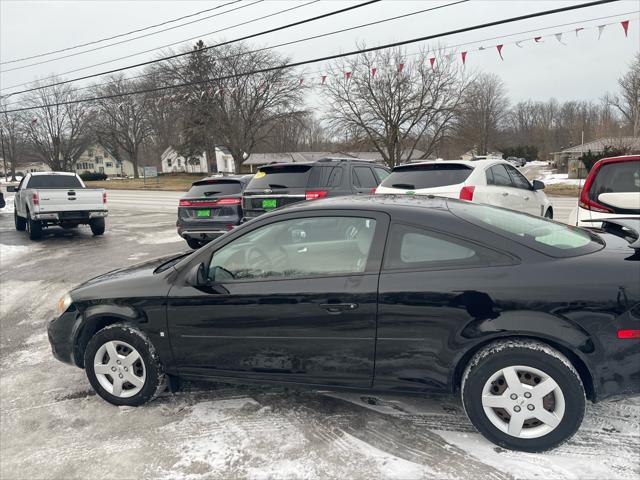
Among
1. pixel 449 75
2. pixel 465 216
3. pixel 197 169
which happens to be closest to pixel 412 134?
pixel 449 75

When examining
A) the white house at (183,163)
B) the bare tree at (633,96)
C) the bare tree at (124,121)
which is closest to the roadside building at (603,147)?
the bare tree at (633,96)

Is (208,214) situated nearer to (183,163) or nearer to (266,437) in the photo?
(266,437)

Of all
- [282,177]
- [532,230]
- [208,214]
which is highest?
[282,177]

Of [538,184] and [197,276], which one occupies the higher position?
[538,184]

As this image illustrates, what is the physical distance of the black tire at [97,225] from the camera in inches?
471

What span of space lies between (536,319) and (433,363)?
63 cm

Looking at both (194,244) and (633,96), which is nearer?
(194,244)

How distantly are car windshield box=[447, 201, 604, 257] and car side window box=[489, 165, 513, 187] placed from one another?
3861 mm

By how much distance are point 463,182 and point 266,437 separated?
190 inches

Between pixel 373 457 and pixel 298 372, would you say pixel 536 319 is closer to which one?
pixel 373 457

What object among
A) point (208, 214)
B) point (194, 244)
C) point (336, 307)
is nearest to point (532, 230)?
point (336, 307)

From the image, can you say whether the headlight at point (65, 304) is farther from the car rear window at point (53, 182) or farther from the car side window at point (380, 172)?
the car rear window at point (53, 182)

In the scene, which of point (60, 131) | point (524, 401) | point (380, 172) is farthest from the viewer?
point (60, 131)

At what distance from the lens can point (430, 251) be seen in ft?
9.00
